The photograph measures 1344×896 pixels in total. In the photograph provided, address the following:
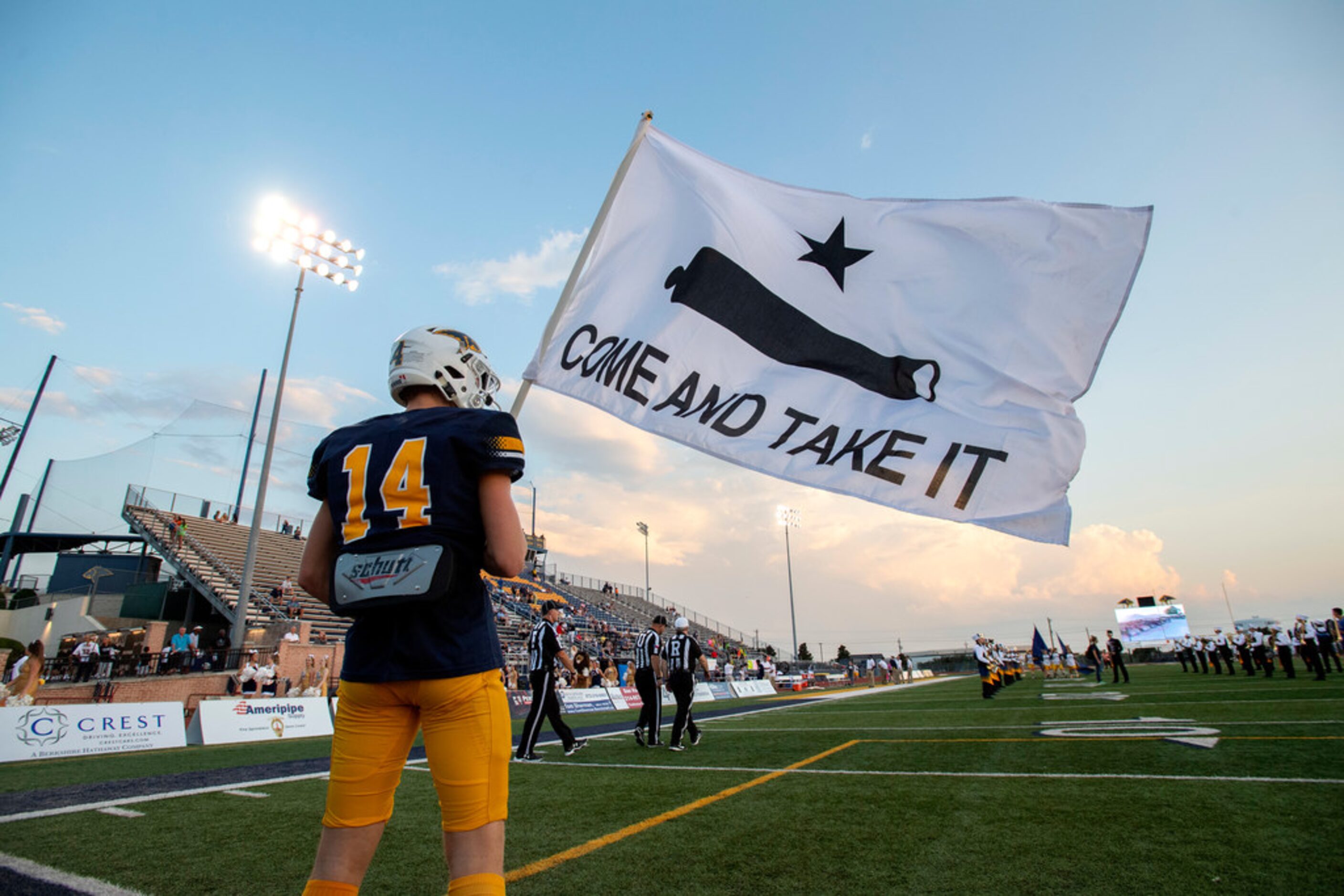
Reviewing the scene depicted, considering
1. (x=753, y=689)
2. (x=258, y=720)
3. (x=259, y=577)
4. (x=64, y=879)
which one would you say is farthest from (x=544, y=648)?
(x=259, y=577)

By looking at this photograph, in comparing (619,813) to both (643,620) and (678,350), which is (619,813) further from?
(643,620)

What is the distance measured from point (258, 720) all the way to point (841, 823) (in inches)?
467

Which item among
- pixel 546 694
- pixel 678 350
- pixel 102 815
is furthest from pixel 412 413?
pixel 546 694

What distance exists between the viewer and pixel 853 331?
13.1 ft

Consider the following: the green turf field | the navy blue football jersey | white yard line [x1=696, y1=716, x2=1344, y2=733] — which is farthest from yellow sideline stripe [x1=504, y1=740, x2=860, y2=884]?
white yard line [x1=696, y1=716, x2=1344, y2=733]

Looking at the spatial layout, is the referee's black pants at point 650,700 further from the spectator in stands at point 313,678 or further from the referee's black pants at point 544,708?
the spectator in stands at point 313,678

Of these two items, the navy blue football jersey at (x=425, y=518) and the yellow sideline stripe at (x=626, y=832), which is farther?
the yellow sideline stripe at (x=626, y=832)

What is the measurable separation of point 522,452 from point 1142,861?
3.58 metres

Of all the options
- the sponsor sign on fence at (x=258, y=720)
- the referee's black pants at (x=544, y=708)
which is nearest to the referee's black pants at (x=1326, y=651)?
the referee's black pants at (x=544, y=708)

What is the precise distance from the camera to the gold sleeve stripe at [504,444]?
187 cm

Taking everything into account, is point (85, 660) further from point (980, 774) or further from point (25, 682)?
point (980, 774)

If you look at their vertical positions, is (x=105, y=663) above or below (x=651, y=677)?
above

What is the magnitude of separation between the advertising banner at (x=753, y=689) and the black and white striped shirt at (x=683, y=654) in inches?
731

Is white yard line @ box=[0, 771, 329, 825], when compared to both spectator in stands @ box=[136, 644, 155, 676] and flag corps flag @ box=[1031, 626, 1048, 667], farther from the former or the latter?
flag corps flag @ box=[1031, 626, 1048, 667]
